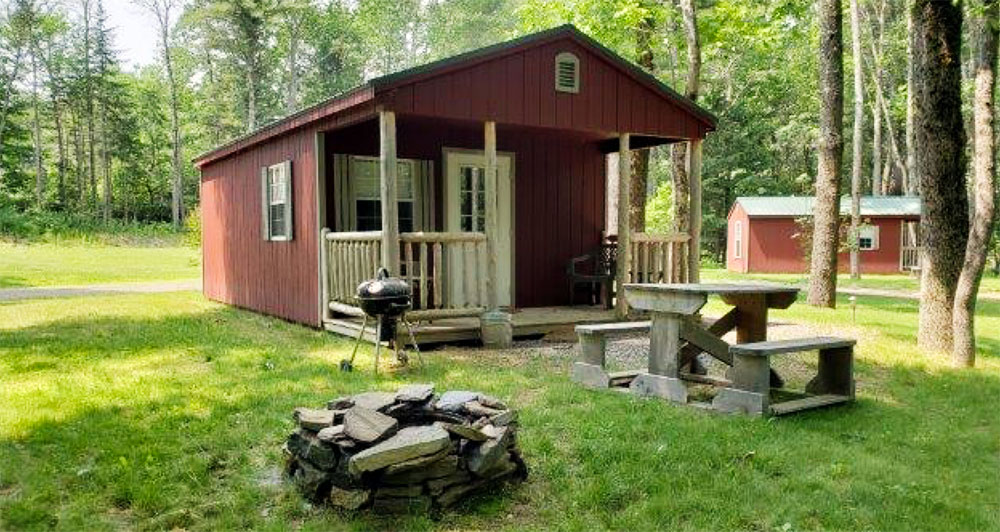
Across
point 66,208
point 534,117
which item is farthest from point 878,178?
point 66,208

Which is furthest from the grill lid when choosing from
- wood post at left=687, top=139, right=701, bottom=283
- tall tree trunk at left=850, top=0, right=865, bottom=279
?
tall tree trunk at left=850, top=0, right=865, bottom=279

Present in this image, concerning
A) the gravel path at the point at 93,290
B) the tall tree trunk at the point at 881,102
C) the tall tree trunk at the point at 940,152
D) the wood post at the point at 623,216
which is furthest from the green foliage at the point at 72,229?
the tall tree trunk at the point at 940,152

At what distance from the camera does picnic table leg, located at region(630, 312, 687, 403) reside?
5293 millimetres

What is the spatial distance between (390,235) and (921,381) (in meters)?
4.82

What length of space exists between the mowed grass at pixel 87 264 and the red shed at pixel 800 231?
17.2 m

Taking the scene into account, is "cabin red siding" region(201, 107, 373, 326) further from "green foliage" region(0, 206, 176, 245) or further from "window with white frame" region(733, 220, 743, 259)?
"green foliage" region(0, 206, 176, 245)

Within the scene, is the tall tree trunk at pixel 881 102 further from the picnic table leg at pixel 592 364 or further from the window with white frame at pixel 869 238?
the picnic table leg at pixel 592 364

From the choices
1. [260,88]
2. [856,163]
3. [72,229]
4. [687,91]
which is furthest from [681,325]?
[260,88]

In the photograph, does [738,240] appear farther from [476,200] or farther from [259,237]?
[259,237]

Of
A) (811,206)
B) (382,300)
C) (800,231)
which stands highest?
(811,206)

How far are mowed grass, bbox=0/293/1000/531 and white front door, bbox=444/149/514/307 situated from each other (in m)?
3.07

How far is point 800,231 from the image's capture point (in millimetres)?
24188

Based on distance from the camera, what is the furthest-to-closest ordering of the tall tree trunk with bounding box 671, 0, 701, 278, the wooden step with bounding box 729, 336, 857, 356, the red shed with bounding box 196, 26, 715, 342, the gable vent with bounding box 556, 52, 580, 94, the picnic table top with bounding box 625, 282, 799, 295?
the tall tree trunk with bounding box 671, 0, 701, 278, the gable vent with bounding box 556, 52, 580, 94, the red shed with bounding box 196, 26, 715, 342, the picnic table top with bounding box 625, 282, 799, 295, the wooden step with bounding box 729, 336, 857, 356

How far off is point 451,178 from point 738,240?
1863cm
